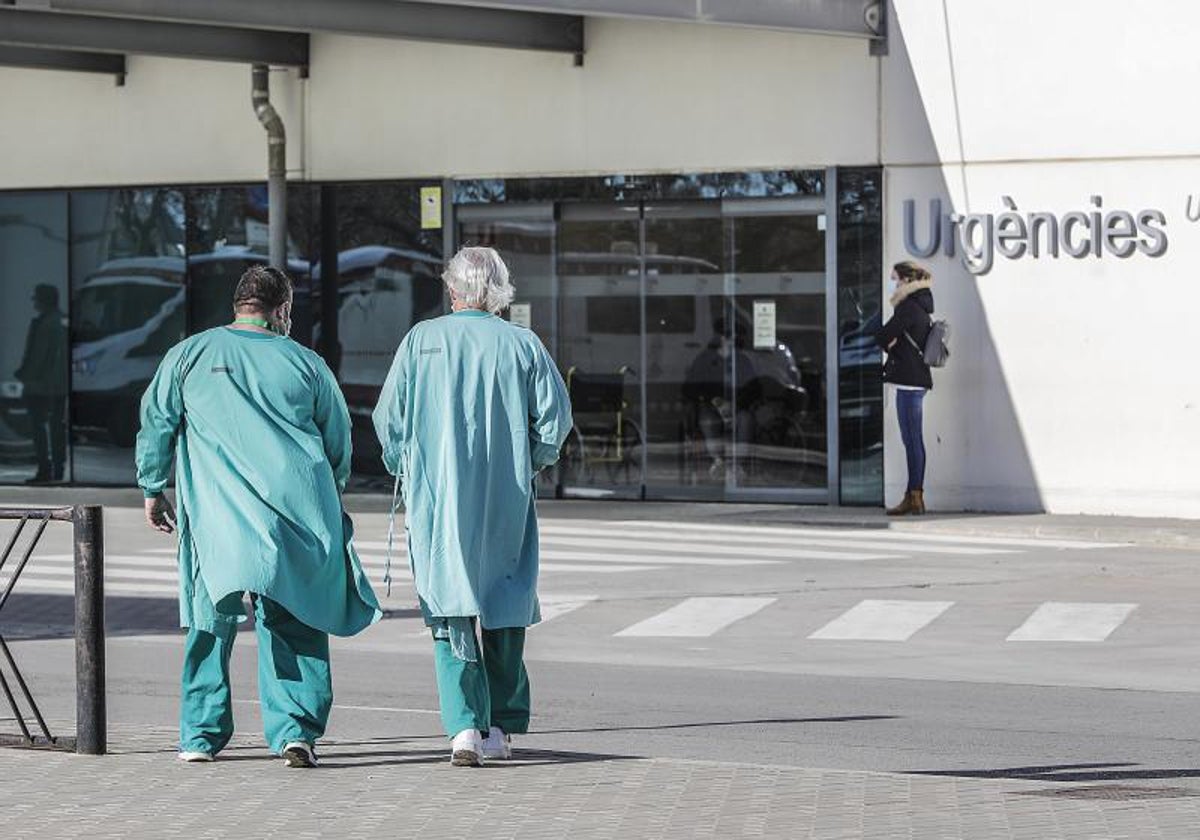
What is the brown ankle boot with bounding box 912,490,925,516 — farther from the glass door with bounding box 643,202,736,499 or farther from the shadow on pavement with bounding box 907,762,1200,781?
the shadow on pavement with bounding box 907,762,1200,781

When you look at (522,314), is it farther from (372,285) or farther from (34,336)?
(34,336)

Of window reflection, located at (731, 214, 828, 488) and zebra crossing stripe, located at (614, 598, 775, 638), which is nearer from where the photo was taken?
zebra crossing stripe, located at (614, 598, 775, 638)

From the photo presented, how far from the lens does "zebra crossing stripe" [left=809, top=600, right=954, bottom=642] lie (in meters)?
13.1

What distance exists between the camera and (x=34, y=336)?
82.1 ft

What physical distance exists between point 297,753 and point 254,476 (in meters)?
0.95

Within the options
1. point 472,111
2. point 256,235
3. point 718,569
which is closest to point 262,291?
point 718,569

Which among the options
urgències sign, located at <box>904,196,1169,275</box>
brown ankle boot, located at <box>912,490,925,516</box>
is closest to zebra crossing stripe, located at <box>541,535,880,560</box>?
brown ankle boot, located at <box>912,490,925,516</box>

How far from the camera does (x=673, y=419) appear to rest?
2238 centimetres

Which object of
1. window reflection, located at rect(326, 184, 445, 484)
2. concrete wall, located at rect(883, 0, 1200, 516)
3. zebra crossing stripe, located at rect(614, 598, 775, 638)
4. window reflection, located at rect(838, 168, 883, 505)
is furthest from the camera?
window reflection, located at rect(326, 184, 445, 484)

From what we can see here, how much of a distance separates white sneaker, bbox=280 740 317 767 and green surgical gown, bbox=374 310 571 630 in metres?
0.61

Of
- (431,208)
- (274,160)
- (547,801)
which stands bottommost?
(547,801)

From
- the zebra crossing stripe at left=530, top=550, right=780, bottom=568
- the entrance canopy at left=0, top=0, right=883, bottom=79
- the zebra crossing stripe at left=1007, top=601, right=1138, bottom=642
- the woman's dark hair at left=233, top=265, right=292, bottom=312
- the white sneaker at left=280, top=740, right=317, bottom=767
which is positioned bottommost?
the zebra crossing stripe at left=1007, top=601, right=1138, bottom=642

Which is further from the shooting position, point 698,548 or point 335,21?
point 335,21

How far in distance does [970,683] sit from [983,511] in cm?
997
